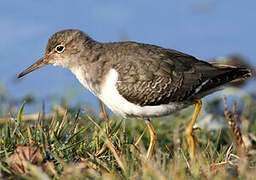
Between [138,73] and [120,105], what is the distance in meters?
0.58

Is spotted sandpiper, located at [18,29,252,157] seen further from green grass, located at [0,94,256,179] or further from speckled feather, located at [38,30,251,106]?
green grass, located at [0,94,256,179]

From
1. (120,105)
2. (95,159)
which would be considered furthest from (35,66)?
(95,159)

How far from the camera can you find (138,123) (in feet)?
27.0

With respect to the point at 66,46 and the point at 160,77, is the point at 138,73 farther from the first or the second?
the point at 66,46

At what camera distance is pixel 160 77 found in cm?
614

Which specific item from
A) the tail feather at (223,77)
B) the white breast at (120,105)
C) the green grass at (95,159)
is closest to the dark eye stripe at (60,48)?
the white breast at (120,105)

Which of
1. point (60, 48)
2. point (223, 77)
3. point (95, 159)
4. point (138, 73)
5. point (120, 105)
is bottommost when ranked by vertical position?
point (95, 159)

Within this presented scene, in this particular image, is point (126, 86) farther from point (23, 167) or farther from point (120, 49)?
point (23, 167)

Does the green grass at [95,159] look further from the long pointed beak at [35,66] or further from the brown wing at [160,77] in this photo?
the long pointed beak at [35,66]

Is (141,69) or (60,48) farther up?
(60,48)

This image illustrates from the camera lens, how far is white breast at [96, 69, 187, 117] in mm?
6000

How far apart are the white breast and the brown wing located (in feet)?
0.23

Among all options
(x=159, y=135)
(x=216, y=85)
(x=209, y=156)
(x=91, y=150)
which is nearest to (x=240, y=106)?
(x=159, y=135)

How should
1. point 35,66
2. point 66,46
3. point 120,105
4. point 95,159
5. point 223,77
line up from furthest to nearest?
point 35,66 → point 66,46 → point 223,77 → point 120,105 → point 95,159
